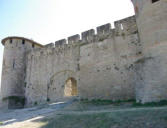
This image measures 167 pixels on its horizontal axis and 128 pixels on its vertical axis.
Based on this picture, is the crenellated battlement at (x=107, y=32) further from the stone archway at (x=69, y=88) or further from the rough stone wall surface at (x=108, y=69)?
the stone archway at (x=69, y=88)

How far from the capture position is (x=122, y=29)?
1063 centimetres

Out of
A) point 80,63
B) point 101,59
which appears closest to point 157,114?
point 101,59

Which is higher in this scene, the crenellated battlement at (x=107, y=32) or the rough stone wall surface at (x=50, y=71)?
the crenellated battlement at (x=107, y=32)

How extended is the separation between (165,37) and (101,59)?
464 cm

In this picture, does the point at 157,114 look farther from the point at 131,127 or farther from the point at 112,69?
the point at 112,69

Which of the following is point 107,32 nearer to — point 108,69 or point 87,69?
point 108,69

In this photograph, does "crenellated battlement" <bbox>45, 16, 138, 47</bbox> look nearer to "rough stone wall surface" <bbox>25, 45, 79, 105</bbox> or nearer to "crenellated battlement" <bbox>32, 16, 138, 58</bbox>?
"crenellated battlement" <bbox>32, 16, 138, 58</bbox>

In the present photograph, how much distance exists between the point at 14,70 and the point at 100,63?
8.81 metres

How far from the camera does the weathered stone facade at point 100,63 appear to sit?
289 inches

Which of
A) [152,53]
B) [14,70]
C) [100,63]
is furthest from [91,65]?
[14,70]

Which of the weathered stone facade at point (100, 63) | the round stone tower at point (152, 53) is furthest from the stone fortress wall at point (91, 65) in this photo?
the round stone tower at point (152, 53)

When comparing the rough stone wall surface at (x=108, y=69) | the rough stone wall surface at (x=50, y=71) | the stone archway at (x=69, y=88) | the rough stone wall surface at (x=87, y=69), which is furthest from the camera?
the stone archway at (x=69, y=88)

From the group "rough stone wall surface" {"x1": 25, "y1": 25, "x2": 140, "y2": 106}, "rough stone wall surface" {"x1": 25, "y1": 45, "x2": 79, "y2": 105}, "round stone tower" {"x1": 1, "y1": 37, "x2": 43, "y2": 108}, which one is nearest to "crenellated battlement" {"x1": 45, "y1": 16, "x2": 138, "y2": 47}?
"rough stone wall surface" {"x1": 25, "y1": 25, "x2": 140, "y2": 106}

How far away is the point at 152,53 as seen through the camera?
7.44m
